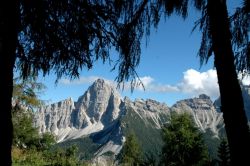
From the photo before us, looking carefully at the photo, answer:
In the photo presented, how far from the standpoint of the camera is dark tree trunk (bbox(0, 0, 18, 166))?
399 cm

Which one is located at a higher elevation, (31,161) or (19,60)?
(19,60)

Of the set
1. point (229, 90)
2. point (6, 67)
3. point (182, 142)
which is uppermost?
point (182, 142)

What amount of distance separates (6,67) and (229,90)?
9.34 feet

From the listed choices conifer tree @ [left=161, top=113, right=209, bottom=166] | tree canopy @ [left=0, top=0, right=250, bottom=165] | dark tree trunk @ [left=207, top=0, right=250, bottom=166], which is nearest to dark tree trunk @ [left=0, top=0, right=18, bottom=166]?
tree canopy @ [left=0, top=0, right=250, bottom=165]

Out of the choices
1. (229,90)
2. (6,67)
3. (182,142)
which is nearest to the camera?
(6,67)

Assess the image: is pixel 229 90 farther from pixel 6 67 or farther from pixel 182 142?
pixel 182 142

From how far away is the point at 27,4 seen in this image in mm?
4910

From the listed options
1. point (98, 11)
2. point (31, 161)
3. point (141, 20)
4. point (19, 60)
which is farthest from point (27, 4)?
point (31, 161)

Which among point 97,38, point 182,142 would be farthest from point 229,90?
point 182,142

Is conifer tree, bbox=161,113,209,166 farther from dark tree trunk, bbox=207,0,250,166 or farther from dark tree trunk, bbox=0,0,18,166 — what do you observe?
dark tree trunk, bbox=0,0,18,166

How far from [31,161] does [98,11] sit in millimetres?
10253

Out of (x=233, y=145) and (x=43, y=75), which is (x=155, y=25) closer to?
(x=43, y=75)

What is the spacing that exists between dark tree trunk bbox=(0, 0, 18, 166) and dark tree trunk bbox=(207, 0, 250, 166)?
272 centimetres

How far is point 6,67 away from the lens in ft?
13.5
